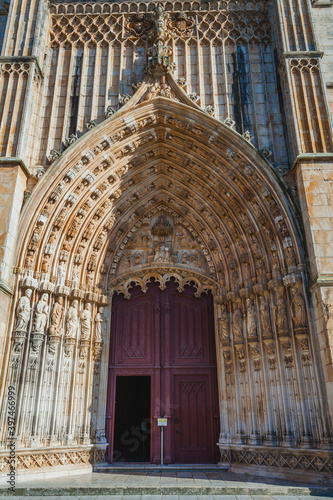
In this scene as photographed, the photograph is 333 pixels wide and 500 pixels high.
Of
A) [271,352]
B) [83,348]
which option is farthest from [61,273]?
[271,352]

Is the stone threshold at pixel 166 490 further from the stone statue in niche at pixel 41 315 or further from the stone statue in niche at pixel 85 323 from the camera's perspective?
the stone statue in niche at pixel 85 323

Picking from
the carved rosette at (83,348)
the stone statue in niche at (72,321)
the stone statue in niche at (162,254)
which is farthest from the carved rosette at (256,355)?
the stone statue in niche at (72,321)

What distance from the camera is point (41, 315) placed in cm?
764

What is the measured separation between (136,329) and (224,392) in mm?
2295

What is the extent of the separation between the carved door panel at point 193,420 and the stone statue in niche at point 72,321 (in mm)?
2405

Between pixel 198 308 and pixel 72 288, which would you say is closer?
pixel 72 288

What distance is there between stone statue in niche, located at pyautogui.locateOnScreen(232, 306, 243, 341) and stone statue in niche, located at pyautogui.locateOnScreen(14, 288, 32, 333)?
396cm

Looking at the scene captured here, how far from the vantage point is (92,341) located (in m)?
8.43

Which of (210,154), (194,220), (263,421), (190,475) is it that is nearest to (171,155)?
(210,154)

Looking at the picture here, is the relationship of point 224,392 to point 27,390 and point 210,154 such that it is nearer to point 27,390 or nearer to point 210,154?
point 27,390

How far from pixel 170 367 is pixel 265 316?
7.78ft

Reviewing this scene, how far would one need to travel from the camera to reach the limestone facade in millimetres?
7219

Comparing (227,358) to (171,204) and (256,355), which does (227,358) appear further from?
(171,204)

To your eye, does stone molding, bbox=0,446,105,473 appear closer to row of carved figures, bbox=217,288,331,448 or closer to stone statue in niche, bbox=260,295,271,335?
row of carved figures, bbox=217,288,331,448
